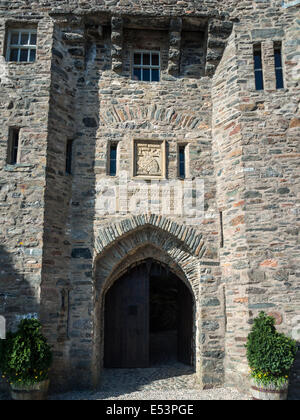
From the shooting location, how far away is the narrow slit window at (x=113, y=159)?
780 cm

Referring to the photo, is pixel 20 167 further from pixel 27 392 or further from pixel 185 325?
pixel 185 325

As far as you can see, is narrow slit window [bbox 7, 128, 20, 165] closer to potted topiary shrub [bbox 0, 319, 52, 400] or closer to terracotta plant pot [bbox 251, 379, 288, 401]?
potted topiary shrub [bbox 0, 319, 52, 400]

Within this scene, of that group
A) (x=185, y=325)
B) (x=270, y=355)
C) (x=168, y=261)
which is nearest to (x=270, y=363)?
(x=270, y=355)

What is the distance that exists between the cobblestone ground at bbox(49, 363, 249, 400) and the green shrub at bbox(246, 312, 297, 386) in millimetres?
687

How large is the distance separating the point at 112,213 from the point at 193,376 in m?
3.90

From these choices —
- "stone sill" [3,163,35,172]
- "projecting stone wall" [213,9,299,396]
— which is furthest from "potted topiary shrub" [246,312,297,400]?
"stone sill" [3,163,35,172]

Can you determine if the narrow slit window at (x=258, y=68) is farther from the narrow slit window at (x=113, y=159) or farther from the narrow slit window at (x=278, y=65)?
the narrow slit window at (x=113, y=159)

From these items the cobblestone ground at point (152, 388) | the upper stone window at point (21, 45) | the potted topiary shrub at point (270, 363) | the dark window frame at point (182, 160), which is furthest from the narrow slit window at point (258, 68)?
the cobblestone ground at point (152, 388)

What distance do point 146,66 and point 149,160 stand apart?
228 cm

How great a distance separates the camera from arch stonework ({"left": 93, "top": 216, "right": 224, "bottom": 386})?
7.09 meters

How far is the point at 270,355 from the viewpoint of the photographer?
5.87 m

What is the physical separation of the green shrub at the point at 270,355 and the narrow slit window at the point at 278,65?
Result: 487 cm

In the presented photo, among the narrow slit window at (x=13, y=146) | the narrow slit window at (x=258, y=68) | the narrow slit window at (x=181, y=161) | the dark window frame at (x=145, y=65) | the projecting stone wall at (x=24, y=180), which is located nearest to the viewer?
the projecting stone wall at (x=24, y=180)

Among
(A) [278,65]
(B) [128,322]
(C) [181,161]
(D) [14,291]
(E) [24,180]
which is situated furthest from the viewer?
(B) [128,322]
